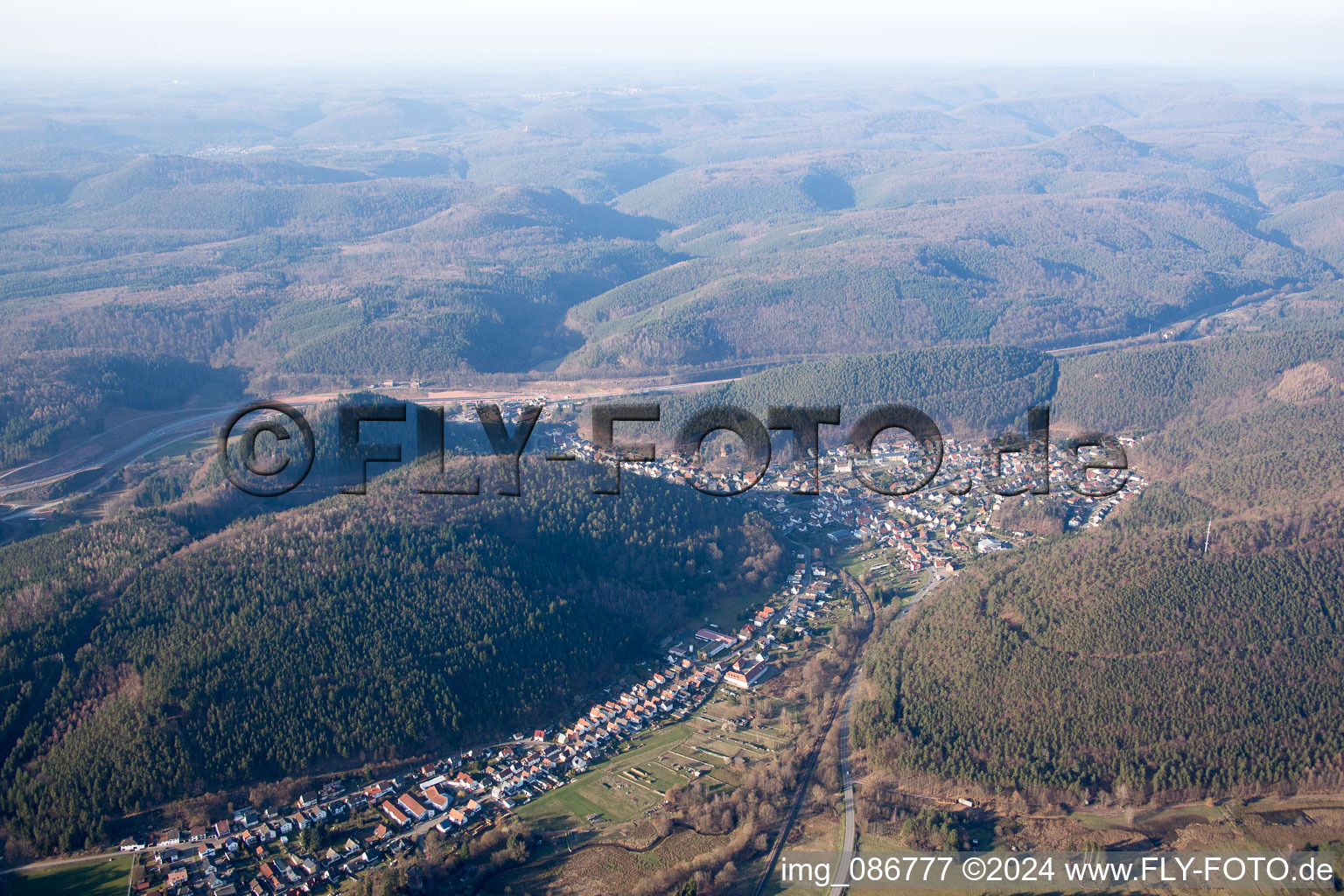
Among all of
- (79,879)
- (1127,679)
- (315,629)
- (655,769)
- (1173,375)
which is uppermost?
(1173,375)

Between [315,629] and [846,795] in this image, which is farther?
[315,629]

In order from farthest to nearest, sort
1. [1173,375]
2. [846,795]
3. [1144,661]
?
1. [1173,375]
2. [1144,661]
3. [846,795]

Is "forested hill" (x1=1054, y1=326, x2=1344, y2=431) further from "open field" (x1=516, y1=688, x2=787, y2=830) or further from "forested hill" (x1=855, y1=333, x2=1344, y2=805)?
"open field" (x1=516, y1=688, x2=787, y2=830)

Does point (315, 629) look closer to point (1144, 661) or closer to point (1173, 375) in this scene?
point (1144, 661)

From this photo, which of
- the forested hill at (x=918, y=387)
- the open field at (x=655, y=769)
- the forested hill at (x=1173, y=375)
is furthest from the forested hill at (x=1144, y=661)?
the forested hill at (x=918, y=387)

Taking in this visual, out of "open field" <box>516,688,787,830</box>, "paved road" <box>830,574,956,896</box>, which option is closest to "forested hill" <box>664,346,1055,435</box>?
"paved road" <box>830,574,956,896</box>

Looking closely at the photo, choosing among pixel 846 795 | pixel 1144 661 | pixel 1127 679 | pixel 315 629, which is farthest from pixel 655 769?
pixel 1144 661

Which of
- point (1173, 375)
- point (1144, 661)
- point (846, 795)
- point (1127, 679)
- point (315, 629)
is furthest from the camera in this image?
point (1173, 375)

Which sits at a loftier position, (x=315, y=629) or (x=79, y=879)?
(x=315, y=629)
